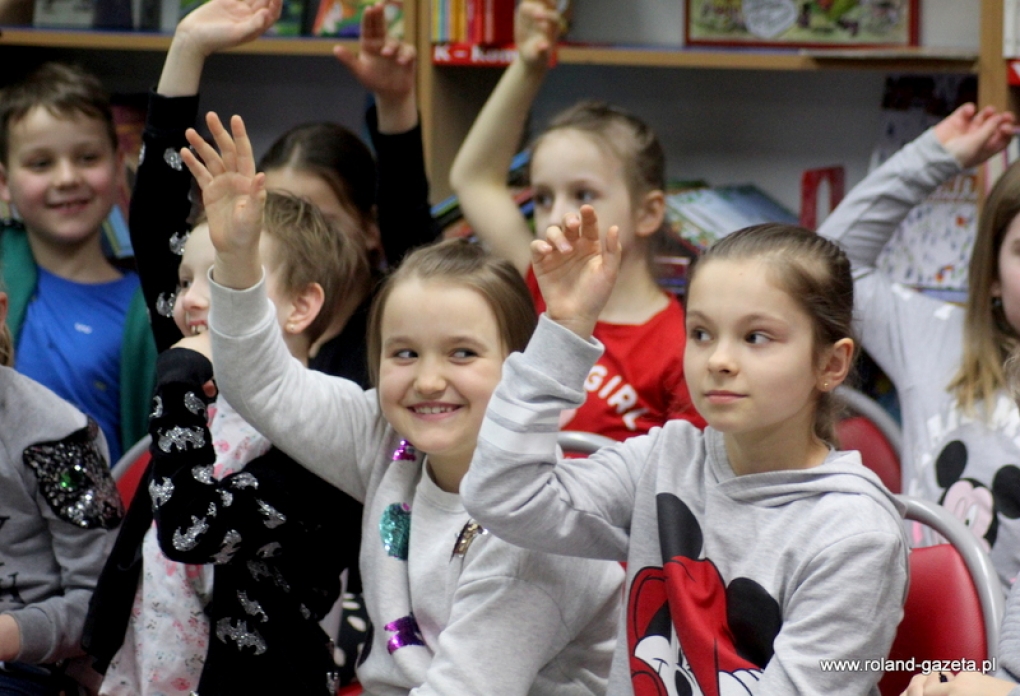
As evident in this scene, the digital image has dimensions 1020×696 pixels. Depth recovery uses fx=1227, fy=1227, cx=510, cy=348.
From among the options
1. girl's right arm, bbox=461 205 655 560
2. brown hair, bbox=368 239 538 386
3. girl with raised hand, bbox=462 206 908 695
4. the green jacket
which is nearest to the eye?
girl with raised hand, bbox=462 206 908 695

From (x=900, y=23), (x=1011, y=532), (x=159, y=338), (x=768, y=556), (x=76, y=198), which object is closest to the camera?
(x=768, y=556)

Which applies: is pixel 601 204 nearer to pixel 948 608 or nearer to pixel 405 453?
pixel 405 453

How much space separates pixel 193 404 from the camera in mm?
1433

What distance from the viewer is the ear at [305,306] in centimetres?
163

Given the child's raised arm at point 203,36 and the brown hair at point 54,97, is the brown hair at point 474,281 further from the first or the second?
the brown hair at point 54,97

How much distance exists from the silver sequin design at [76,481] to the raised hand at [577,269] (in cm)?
74

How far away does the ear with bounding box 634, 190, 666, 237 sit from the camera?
2111 mm

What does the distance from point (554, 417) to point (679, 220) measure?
1264mm

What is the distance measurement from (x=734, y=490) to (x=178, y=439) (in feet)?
2.09

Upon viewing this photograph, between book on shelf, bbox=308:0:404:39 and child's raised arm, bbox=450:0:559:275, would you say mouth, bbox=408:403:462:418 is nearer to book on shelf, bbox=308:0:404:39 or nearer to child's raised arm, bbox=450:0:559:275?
child's raised arm, bbox=450:0:559:275

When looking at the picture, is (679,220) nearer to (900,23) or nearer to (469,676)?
(900,23)

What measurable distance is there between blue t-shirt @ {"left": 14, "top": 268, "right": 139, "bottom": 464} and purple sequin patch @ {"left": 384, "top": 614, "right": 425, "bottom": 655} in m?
1.06

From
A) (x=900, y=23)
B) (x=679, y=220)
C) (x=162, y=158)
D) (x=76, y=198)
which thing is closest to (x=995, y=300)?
(x=679, y=220)

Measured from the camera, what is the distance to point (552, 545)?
4.19 ft
